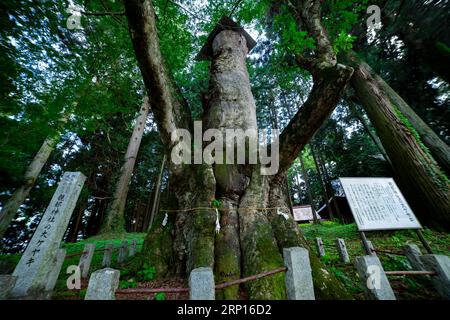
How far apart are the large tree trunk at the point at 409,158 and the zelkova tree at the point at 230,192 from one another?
416cm

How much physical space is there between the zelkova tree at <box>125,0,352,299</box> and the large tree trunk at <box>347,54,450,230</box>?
416 cm

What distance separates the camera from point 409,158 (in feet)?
17.4

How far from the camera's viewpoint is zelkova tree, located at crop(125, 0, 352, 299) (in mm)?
2373

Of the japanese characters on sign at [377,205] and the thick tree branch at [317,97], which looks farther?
the japanese characters on sign at [377,205]

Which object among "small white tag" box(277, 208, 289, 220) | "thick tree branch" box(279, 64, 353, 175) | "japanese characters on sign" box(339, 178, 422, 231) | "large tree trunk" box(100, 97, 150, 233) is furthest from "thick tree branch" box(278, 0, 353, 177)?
"large tree trunk" box(100, 97, 150, 233)

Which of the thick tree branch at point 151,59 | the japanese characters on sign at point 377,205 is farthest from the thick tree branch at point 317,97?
the thick tree branch at point 151,59

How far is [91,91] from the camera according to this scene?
15.9ft

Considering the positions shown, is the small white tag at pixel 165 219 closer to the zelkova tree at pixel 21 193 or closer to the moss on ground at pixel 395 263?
the moss on ground at pixel 395 263

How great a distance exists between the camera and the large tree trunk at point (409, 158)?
479 cm

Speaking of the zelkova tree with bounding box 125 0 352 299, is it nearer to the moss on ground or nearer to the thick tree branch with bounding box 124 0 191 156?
the thick tree branch with bounding box 124 0 191 156

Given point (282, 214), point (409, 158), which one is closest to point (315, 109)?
point (282, 214)

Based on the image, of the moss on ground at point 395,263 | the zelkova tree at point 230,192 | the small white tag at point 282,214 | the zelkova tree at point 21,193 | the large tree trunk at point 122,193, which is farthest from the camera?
the large tree trunk at point 122,193
